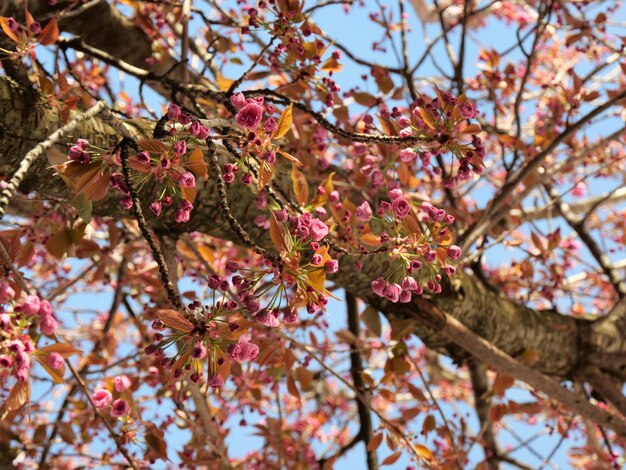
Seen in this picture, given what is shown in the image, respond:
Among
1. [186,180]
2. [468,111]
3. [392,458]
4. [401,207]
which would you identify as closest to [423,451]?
[392,458]

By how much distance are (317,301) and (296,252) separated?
0.28 ft

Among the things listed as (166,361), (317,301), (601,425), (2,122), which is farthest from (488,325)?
(2,122)

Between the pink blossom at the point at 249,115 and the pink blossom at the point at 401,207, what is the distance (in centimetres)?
29

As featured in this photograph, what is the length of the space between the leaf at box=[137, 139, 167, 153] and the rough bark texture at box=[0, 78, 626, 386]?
32 centimetres

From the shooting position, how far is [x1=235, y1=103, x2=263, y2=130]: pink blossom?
0.91 metres

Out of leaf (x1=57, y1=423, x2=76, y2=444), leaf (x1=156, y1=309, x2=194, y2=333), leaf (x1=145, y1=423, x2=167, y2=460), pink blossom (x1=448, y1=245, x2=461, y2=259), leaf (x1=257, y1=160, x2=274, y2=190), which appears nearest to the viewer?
leaf (x1=156, y1=309, x2=194, y2=333)

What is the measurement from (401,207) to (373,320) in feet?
3.23

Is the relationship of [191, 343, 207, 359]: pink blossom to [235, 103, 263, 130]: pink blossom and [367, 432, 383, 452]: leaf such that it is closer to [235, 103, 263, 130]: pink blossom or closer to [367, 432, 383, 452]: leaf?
[235, 103, 263, 130]: pink blossom

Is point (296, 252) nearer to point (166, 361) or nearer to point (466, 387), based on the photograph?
point (166, 361)

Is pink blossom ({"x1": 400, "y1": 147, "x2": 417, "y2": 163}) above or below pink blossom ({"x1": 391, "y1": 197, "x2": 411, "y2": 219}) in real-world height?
above

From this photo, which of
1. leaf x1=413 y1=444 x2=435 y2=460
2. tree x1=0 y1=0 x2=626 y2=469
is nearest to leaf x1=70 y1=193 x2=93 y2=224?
tree x1=0 y1=0 x2=626 y2=469

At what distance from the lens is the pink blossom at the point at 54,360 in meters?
1.01

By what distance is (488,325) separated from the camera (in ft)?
6.92

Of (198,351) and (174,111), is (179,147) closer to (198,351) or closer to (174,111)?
(174,111)
